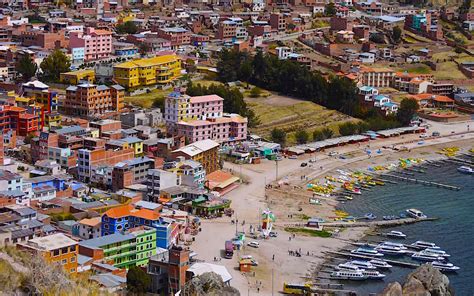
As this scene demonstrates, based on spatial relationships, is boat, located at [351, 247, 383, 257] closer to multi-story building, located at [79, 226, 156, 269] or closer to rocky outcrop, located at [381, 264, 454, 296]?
multi-story building, located at [79, 226, 156, 269]

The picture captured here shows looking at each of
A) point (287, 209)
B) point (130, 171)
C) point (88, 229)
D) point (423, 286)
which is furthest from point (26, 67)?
point (423, 286)

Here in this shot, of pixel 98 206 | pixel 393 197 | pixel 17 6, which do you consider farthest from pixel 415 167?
pixel 17 6

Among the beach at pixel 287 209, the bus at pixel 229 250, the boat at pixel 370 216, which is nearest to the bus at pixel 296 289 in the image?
the beach at pixel 287 209

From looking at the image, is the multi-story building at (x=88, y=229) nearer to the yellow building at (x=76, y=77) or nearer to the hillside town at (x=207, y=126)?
the hillside town at (x=207, y=126)

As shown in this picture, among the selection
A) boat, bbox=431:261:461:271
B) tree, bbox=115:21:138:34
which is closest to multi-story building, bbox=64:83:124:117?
tree, bbox=115:21:138:34

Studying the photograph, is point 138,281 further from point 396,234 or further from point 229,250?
point 396,234

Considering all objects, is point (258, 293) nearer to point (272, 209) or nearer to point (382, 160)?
point (272, 209)
